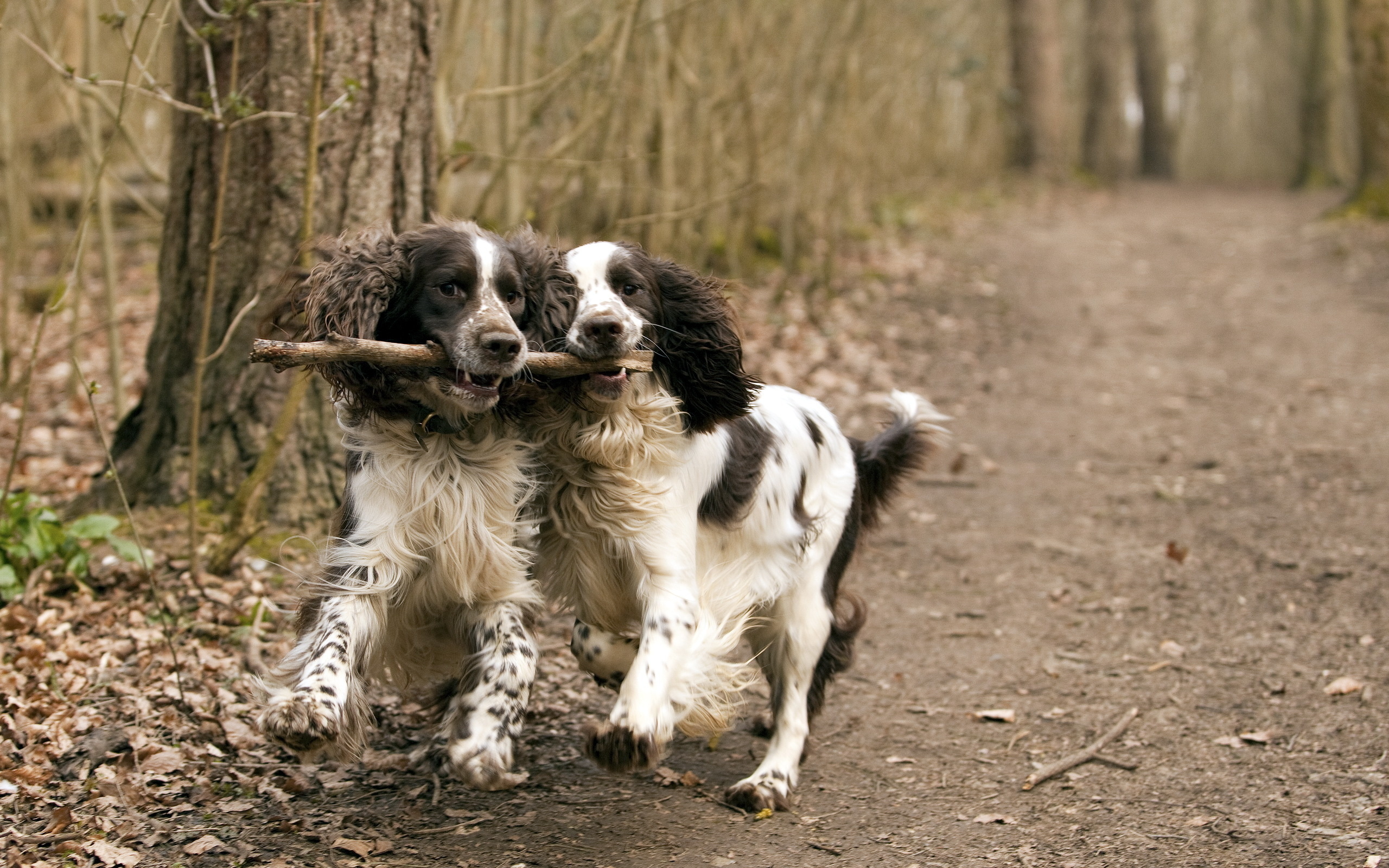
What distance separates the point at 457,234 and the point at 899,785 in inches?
91.4

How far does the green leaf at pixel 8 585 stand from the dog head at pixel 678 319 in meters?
2.44

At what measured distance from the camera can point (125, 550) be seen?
462 cm

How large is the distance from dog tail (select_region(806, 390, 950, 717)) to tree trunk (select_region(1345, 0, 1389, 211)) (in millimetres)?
12281

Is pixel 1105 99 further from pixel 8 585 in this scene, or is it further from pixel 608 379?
pixel 8 585

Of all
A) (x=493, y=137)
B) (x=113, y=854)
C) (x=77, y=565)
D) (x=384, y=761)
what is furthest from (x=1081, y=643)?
(x=493, y=137)

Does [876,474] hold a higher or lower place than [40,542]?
higher

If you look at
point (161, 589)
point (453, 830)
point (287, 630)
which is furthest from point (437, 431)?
point (161, 589)

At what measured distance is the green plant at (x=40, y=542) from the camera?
454cm

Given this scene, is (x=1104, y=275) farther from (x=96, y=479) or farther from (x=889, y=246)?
(x=96, y=479)

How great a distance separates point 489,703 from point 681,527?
81 centimetres

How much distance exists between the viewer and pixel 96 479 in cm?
554

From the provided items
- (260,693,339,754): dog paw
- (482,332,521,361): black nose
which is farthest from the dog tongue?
(260,693,339,754): dog paw

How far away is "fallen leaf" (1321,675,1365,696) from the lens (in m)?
4.68

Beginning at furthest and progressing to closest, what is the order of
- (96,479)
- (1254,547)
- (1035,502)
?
(1035,502) < (1254,547) < (96,479)
